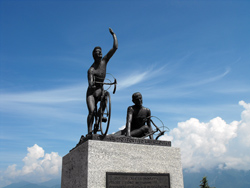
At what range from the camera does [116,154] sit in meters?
6.56

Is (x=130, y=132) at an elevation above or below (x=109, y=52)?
below

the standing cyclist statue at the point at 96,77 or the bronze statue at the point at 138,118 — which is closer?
the standing cyclist statue at the point at 96,77

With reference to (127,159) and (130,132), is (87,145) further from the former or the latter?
(130,132)

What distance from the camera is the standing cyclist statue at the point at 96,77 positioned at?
24.8 feet

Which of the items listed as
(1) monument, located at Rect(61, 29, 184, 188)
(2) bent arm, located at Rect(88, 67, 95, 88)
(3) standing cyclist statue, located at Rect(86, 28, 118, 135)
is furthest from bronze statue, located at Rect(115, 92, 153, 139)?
(2) bent arm, located at Rect(88, 67, 95, 88)

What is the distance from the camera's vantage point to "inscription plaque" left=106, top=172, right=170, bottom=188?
6.20 metres

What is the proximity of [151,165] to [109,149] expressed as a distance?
128 cm

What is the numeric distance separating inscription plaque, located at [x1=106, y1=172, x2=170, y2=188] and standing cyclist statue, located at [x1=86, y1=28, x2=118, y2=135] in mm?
1759

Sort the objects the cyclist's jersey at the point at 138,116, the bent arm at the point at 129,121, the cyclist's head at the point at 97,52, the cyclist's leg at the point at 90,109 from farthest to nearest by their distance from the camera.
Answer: the cyclist's jersey at the point at 138,116 → the cyclist's head at the point at 97,52 → the bent arm at the point at 129,121 → the cyclist's leg at the point at 90,109

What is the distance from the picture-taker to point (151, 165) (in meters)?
6.86

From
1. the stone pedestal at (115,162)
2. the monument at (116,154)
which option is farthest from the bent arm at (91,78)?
the stone pedestal at (115,162)

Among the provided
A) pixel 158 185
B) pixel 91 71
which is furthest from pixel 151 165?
pixel 91 71

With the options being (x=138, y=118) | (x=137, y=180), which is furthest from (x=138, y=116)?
(x=137, y=180)

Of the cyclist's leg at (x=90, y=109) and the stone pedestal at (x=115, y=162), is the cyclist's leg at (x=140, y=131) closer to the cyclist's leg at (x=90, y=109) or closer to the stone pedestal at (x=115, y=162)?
the stone pedestal at (x=115, y=162)
